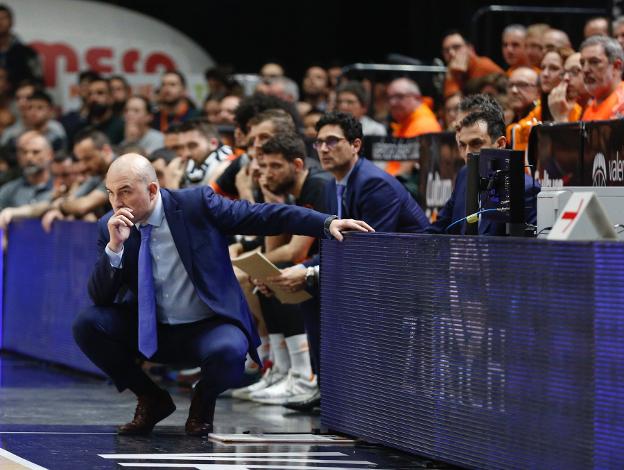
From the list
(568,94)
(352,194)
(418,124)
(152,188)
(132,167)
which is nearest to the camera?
(132,167)

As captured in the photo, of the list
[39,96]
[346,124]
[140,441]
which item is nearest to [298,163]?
[346,124]

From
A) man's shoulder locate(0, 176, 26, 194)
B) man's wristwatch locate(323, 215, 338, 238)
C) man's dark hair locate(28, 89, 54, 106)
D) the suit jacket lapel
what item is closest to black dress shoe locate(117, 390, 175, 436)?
the suit jacket lapel

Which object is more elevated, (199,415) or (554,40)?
(554,40)

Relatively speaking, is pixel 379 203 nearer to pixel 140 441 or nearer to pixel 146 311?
pixel 146 311

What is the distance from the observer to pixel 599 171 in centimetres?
763

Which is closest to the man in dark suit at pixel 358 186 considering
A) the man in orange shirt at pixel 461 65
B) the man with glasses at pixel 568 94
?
the man with glasses at pixel 568 94

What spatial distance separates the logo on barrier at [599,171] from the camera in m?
7.58

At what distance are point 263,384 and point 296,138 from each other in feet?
5.88

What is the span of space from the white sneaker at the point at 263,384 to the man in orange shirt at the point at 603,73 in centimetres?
Result: 266

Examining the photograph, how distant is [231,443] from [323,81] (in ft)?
25.8

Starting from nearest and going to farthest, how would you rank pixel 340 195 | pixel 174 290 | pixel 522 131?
1. pixel 174 290
2. pixel 340 195
3. pixel 522 131

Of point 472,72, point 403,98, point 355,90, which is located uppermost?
point 472,72

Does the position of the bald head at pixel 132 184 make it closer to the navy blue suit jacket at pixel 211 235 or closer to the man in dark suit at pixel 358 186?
the navy blue suit jacket at pixel 211 235

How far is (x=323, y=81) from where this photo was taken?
14531 millimetres
